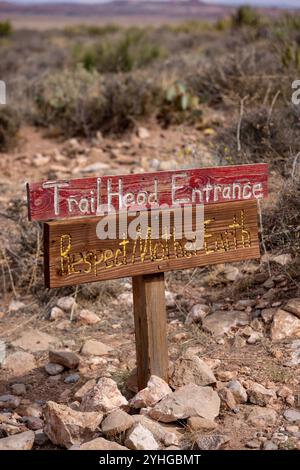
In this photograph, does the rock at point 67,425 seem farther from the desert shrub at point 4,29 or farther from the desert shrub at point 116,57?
the desert shrub at point 4,29

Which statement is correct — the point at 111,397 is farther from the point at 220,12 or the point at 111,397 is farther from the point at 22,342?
the point at 220,12

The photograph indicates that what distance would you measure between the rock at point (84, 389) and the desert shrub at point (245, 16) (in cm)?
1857

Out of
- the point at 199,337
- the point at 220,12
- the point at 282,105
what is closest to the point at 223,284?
the point at 199,337

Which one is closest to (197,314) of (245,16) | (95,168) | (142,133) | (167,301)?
(167,301)

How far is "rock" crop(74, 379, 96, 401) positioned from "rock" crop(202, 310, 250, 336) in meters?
0.94

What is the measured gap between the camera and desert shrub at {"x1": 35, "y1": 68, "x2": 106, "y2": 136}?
9750 millimetres

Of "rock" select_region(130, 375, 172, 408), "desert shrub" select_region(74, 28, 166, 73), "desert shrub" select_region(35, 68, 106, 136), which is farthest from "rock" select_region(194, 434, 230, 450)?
"desert shrub" select_region(74, 28, 166, 73)

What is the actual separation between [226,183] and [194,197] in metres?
0.19

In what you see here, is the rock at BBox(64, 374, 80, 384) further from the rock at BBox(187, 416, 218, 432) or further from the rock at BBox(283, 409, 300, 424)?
the rock at BBox(283, 409, 300, 424)

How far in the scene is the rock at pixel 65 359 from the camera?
447 centimetres

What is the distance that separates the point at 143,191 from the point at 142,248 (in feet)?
0.88

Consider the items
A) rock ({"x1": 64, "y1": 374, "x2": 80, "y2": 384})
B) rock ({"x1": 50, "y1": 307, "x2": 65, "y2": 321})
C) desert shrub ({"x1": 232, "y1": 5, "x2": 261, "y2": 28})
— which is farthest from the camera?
desert shrub ({"x1": 232, "y1": 5, "x2": 261, "y2": 28})

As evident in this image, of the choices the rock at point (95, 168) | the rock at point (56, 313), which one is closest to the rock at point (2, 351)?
the rock at point (56, 313)

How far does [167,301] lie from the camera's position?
5.30m
